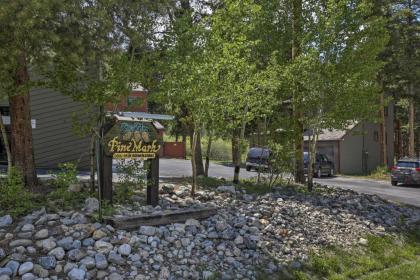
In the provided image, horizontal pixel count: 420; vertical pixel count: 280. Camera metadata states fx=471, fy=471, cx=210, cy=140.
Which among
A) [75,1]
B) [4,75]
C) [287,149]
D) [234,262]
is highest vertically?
[75,1]

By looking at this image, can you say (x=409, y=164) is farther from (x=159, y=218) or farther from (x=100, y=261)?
(x=100, y=261)

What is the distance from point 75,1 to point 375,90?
8.54 meters

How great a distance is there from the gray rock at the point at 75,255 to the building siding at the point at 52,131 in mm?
13791

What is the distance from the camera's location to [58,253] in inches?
229

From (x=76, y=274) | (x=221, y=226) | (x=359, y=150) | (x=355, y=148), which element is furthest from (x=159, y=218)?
(x=359, y=150)

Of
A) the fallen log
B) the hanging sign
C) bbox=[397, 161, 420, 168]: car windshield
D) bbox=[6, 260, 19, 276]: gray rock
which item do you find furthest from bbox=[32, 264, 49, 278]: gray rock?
bbox=[397, 161, 420, 168]: car windshield

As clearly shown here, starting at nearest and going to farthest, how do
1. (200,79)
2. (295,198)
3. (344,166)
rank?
(200,79)
(295,198)
(344,166)

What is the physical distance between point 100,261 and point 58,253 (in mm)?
523

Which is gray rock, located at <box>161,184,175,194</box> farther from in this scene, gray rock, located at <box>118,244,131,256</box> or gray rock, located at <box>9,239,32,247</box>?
gray rock, located at <box>9,239,32,247</box>

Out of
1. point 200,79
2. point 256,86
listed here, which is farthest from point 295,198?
point 200,79

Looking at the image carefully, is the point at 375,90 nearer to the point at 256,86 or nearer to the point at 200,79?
the point at 256,86

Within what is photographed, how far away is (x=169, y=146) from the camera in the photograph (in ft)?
151

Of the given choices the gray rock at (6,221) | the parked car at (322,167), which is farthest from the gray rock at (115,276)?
the parked car at (322,167)

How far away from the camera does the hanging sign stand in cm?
745
